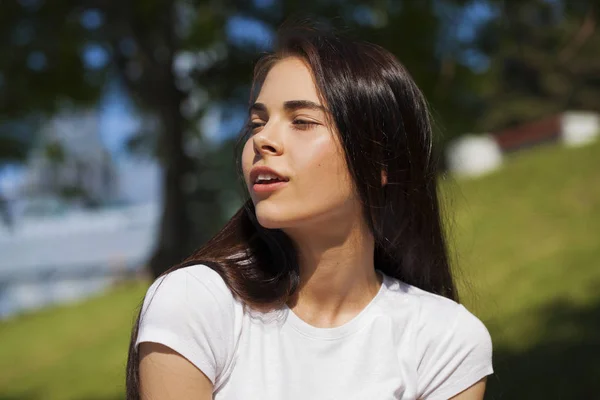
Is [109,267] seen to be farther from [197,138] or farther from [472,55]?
[472,55]

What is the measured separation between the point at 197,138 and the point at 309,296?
16.4 ft

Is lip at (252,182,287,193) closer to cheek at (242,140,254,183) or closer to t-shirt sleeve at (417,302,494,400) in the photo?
cheek at (242,140,254,183)

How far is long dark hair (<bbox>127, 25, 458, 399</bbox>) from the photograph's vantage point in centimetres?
174

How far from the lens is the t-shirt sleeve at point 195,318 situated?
5.16 feet

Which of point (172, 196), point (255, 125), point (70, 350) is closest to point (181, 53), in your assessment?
point (172, 196)

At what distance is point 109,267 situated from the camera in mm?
17250

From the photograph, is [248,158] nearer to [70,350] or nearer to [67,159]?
[67,159]

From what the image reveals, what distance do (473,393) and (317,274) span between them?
443 mm

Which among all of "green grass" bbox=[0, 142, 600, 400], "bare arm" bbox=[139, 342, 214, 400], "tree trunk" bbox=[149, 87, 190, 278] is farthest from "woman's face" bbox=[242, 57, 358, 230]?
"tree trunk" bbox=[149, 87, 190, 278]

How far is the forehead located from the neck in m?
0.30

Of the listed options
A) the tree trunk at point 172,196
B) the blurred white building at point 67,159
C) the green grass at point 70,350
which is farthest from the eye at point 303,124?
the green grass at point 70,350

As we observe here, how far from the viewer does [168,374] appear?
1566 mm

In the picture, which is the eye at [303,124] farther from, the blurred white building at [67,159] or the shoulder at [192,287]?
the blurred white building at [67,159]

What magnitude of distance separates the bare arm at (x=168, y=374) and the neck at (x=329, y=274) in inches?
12.7
